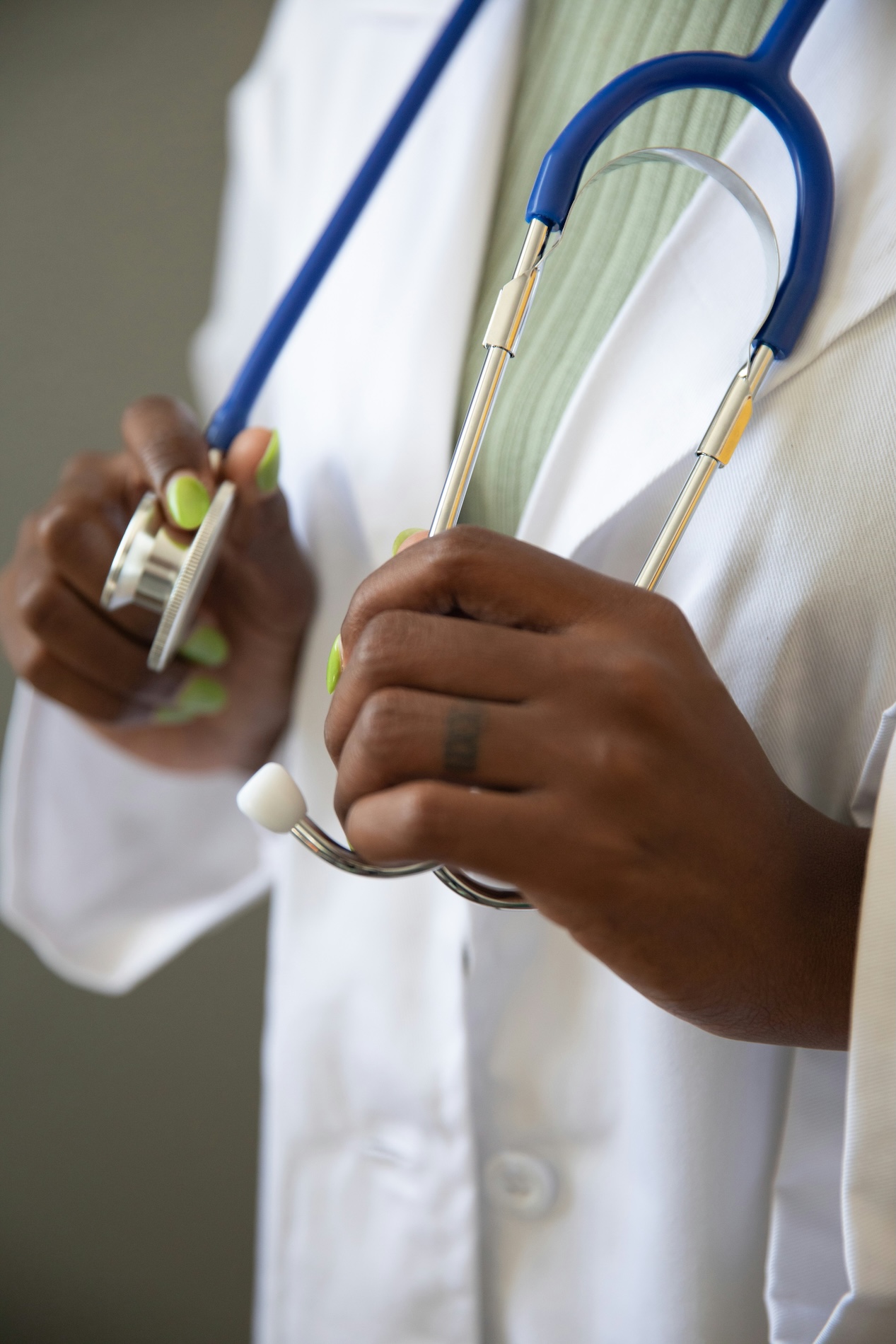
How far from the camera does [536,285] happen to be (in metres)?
0.33

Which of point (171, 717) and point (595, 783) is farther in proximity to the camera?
point (171, 717)

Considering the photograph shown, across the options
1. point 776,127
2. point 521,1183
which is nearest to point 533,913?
point 521,1183

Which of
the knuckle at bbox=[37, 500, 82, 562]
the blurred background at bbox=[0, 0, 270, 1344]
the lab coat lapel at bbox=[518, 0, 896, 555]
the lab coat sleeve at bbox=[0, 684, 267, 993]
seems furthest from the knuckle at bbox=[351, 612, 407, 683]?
the blurred background at bbox=[0, 0, 270, 1344]

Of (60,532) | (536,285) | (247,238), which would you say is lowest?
(60,532)

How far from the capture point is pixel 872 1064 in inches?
12.3

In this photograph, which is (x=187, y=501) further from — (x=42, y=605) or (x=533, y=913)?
(x=533, y=913)

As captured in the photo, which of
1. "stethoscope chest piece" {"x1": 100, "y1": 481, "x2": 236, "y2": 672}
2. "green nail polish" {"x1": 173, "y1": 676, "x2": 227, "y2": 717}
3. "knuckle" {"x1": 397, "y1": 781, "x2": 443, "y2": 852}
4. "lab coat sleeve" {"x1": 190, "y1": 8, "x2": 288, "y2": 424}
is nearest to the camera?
"knuckle" {"x1": 397, "y1": 781, "x2": 443, "y2": 852}

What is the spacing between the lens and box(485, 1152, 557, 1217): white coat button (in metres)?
0.47

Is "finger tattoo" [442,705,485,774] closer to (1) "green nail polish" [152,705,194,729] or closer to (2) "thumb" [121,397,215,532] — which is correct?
(2) "thumb" [121,397,215,532]

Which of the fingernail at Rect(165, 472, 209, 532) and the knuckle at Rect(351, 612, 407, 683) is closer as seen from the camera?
the knuckle at Rect(351, 612, 407, 683)

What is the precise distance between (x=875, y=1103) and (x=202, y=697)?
0.40 meters

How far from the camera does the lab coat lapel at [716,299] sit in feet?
1.14

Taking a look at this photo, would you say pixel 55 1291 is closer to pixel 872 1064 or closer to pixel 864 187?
pixel 872 1064

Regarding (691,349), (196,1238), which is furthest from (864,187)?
(196,1238)
